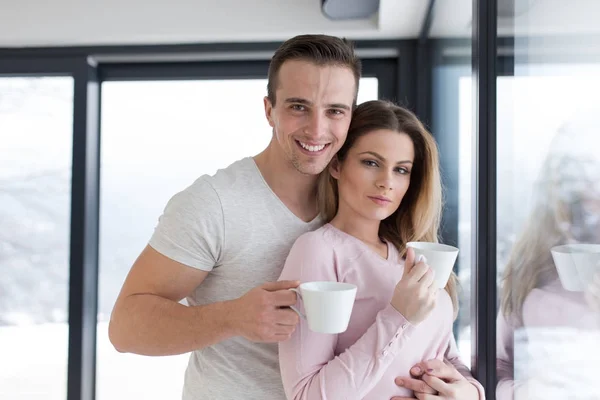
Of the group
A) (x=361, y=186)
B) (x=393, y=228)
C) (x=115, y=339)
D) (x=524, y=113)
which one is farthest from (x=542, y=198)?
(x=115, y=339)

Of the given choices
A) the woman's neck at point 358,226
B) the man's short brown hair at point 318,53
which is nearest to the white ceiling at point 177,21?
the man's short brown hair at point 318,53

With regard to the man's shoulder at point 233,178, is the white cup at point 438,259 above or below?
below

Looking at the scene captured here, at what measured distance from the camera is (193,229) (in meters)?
1.17

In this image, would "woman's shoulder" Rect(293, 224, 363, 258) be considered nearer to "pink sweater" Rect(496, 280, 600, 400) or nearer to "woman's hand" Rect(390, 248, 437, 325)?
"woman's hand" Rect(390, 248, 437, 325)

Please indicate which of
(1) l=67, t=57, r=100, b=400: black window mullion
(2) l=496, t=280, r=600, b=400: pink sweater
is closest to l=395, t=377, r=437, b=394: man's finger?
(2) l=496, t=280, r=600, b=400: pink sweater

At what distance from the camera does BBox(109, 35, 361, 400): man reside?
1.15m

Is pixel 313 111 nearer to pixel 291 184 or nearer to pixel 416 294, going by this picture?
pixel 291 184

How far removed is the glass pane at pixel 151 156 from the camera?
2527 mm

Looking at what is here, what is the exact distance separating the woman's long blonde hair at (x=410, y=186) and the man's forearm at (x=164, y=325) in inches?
14.9

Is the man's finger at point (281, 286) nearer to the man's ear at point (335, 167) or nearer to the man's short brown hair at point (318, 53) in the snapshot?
the man's ear at point (335, 167)

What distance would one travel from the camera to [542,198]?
755 mm

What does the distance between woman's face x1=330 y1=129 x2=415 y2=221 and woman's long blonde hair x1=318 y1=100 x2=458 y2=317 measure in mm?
25

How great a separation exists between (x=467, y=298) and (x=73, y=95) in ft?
6.50

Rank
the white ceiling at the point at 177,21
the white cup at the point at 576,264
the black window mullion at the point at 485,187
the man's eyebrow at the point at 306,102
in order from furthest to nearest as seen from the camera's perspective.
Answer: the white ceiling at the point at 177,21
the man's eyebrow at the point at 306,102
the black window mullion at the point at 485,187
the white cup at the point at 576,264
